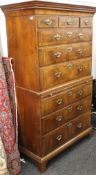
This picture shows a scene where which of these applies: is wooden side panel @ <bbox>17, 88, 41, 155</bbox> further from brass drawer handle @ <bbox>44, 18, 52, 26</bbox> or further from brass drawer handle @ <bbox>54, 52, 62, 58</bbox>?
brass drawer handle @ <bbox>44, 18, 52, 26</bbox>

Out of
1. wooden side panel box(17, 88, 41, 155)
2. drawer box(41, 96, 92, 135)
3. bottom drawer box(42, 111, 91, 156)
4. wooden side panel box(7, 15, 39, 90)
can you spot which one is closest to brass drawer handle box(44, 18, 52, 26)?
wooden side panel box(7, 15, 39, 90)

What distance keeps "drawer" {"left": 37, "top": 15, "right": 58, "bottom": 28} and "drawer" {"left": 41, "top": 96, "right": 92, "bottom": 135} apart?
0.80 metres

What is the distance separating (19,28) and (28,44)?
0.58 feet

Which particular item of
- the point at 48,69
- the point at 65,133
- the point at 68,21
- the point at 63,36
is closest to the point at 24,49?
the point at 48,69

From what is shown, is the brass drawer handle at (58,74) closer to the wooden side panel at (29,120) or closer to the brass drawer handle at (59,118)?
the wooden side panel at (29,120)

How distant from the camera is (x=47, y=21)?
5.86 ft

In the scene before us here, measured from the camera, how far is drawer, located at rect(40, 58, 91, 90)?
6.20 ft

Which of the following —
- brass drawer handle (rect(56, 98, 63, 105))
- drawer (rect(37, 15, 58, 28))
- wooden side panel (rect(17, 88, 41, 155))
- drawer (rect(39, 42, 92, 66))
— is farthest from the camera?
brass drawer handle (rect(56, 98, 63, 105))

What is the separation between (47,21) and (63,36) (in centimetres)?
25

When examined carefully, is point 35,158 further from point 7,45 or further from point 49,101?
point 7,45

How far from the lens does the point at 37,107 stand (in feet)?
6.28

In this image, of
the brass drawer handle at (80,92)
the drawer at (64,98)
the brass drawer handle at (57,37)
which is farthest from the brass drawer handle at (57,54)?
the brass drawer handle at (80,92)

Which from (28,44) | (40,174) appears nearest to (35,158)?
(40,174)

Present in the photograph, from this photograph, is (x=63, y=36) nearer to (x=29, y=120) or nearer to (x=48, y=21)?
(x=48, y=21)
